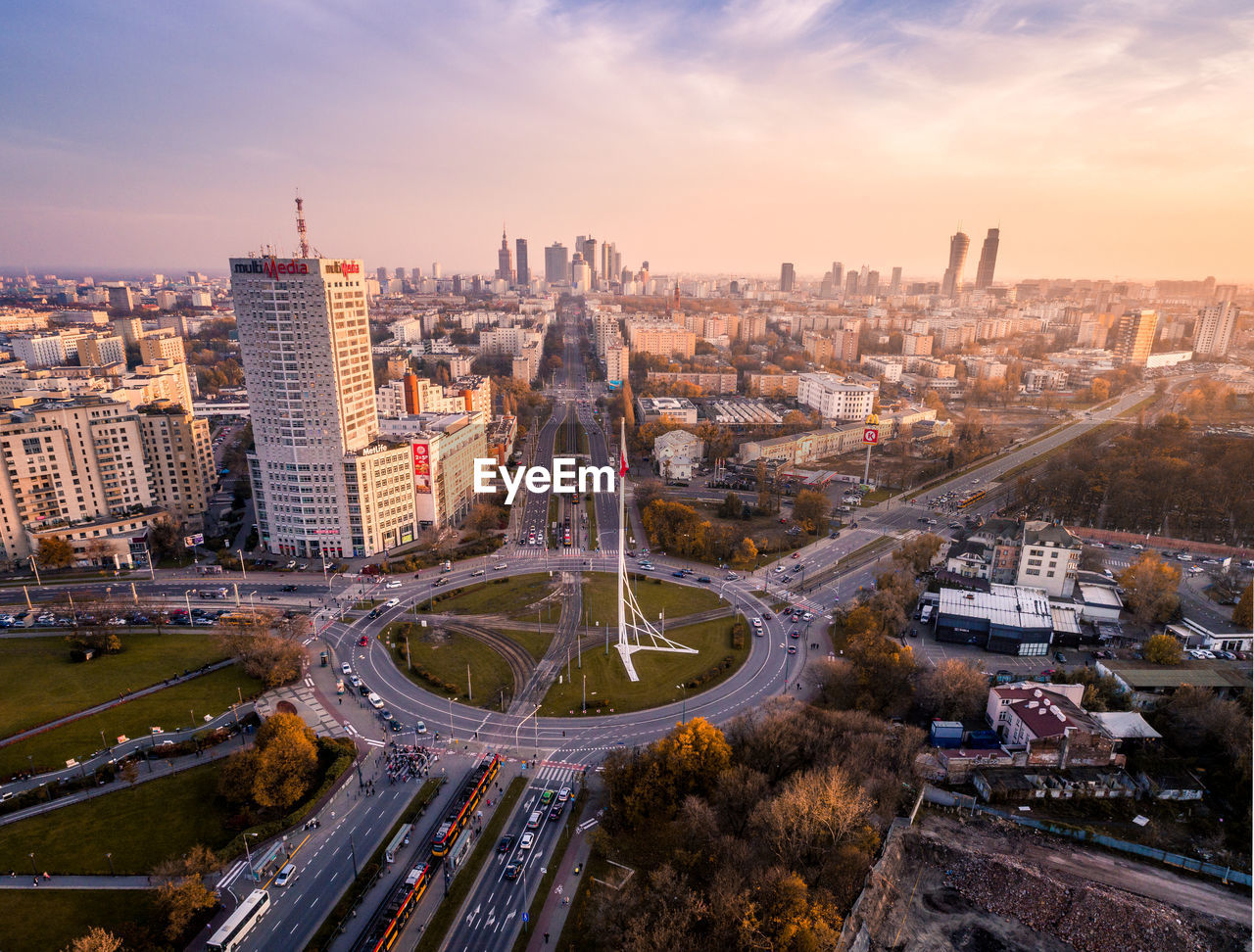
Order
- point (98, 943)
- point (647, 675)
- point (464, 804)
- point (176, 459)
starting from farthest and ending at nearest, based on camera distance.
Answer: point (176, 459)
point (647, 675)
point (464, 804)
point (98, 943)

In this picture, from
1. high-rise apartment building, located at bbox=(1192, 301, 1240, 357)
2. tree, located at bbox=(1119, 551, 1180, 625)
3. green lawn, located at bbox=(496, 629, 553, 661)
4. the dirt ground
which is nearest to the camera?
the dirt ground

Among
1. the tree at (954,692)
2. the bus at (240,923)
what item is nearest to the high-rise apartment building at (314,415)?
the bus at (240,923)

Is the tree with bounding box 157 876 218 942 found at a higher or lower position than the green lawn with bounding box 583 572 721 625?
higher

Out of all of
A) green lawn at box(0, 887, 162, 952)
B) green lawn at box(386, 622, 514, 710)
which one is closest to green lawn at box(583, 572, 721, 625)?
green lawn at box(386, 622, 514, 710)

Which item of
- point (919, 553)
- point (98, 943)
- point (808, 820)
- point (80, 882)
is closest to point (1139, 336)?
point (919, 553)

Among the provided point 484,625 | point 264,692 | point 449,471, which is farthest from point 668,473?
point 264,692

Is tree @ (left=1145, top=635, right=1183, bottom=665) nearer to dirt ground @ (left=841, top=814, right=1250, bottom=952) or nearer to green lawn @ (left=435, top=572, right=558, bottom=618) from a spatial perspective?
dirt ground @ (left=841, top=814, right=1250, bottom=952)

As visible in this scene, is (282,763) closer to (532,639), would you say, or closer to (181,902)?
(181,902)
